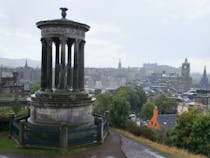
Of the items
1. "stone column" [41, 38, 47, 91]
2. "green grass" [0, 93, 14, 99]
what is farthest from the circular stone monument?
"green grass" [0, 93, 14, 99]

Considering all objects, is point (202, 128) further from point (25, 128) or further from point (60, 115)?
point (25, 128)

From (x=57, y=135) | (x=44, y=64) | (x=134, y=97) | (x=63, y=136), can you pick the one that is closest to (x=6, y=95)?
(x=134, y=97)

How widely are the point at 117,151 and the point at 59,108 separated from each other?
3.88 metres

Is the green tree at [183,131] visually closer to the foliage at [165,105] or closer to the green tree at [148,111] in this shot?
the green tree at [148,111]

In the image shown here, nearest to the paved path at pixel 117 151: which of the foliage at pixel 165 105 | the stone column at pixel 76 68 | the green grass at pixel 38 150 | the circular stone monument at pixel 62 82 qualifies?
the green grass at pixel 38 150

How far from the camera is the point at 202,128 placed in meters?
24.2

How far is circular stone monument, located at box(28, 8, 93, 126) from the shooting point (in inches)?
608

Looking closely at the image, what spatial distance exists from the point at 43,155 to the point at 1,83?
59.2 meters

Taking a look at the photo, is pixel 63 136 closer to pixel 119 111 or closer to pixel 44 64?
pixel 44 64

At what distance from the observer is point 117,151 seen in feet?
46.2

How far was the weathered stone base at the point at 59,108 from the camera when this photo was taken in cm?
1537

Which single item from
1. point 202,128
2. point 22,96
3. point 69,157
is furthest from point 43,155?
point 22,96

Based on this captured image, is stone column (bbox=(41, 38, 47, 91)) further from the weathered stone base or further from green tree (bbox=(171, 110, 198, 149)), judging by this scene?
green tree (bbox=(171, 110, 198, 149))

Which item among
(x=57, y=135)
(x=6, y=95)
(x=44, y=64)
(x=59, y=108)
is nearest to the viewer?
(x=57, y=135)
